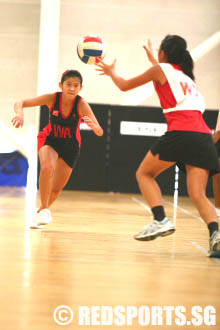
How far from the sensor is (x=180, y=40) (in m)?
4.08

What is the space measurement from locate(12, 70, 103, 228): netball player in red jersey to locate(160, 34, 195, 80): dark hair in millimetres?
1234

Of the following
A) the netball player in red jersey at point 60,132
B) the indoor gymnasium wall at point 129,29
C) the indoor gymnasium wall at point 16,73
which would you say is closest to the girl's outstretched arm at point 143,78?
the netball player in red jersey at point 60,132

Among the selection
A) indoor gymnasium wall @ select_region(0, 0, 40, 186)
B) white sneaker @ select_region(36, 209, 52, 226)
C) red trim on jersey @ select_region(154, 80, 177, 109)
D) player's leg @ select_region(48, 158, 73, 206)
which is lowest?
white sneaker @ select_region(36, 209, 52, 226)

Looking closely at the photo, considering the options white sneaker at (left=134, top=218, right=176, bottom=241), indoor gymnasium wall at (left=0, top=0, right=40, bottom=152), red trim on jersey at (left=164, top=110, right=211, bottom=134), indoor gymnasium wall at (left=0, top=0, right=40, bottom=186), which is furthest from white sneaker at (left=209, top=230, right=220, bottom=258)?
indoor gymnasium wall at (left=0, top=0, right=40, bottom=152)

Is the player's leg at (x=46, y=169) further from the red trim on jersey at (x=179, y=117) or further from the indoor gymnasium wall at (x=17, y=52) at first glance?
the indoor gymnasium wall at (x=17, y=52)

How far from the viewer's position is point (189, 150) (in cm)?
394

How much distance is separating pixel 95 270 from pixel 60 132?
1990mm

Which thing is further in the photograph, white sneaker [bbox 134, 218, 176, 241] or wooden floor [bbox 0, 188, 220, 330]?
white sneaker [bbox 134, 218, 176, 241]

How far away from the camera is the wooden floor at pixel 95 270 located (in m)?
2.61

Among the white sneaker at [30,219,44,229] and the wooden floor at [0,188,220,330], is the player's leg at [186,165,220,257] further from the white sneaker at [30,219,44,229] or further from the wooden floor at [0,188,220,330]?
the white sneaker at [30,219,44,229]

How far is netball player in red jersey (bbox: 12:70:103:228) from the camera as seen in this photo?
203 inches

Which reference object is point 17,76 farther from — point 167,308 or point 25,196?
point 167,308

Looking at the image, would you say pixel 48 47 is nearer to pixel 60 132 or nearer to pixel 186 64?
pixel 60 132

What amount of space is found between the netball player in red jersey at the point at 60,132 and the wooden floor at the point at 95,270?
37cm
